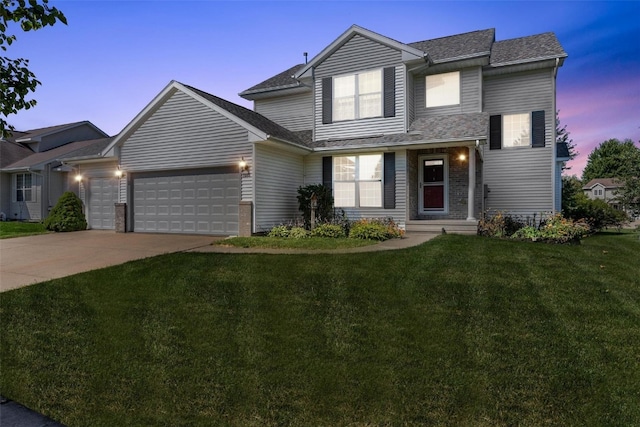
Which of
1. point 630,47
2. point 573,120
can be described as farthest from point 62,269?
point 573,120

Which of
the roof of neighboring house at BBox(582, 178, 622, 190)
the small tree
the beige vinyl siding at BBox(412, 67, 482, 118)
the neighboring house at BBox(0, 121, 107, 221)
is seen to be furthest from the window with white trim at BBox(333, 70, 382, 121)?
the roof of neighboring house at BBox(582, 178, 622, 190)

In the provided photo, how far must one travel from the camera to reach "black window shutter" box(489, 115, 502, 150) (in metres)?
14.0

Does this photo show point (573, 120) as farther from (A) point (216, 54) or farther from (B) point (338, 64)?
(A) point (216, 54)

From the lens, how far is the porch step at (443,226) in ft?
37.2

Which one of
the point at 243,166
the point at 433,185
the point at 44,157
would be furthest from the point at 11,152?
the point at 433,185

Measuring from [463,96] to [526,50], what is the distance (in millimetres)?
3172

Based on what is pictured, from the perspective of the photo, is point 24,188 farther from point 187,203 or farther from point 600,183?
point 600,183

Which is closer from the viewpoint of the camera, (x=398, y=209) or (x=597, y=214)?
(x=398, y=209)

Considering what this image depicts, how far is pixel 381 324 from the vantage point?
4332 millimetres

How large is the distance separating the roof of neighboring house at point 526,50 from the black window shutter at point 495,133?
2.01 metres

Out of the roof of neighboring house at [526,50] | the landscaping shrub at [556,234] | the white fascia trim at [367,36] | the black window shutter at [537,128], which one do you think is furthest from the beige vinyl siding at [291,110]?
the landscaping shrub at [556,234]

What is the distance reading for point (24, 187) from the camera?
2162cm

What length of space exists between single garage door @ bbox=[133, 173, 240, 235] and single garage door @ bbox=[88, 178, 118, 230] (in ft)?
Answer: 6.87

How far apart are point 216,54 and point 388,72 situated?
848 centimetres
